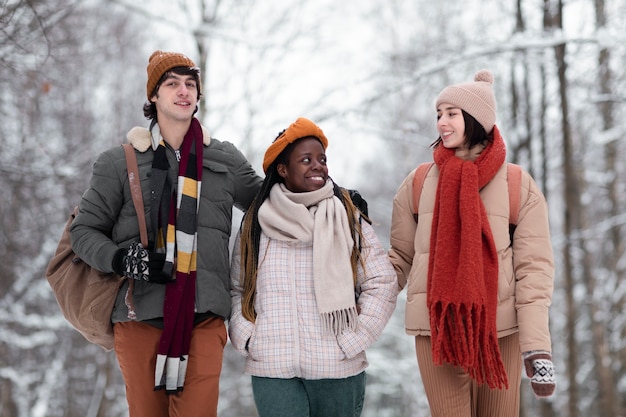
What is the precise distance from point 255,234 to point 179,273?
51cm

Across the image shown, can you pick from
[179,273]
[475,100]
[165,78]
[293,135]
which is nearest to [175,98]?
[165,78]

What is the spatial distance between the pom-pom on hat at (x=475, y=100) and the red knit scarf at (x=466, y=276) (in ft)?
0.53

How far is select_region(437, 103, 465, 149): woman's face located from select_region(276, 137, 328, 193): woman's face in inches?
24.0

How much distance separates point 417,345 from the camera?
11.0 feet

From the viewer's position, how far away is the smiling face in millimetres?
3332

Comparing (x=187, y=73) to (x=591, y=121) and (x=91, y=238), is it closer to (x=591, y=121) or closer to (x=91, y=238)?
(x=91, y=238)

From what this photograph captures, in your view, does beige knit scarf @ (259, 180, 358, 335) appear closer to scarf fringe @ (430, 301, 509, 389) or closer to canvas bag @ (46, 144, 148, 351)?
scarf fringe @ (430, 301, 509, 389)

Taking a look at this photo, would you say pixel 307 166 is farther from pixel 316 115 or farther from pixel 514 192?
pixel 316 115

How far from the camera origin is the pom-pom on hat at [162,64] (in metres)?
3.33

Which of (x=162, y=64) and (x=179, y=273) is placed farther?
(x=162, y=64)

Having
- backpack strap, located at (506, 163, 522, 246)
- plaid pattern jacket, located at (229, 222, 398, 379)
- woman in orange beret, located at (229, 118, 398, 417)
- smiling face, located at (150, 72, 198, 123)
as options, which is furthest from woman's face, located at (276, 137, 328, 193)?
backpack strap, located at (506, 163, 522, 246)

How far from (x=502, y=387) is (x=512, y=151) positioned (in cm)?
689

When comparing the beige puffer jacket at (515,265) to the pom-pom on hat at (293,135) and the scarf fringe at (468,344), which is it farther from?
the pom-pom on hat at (293,135)

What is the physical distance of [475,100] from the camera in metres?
3.30
